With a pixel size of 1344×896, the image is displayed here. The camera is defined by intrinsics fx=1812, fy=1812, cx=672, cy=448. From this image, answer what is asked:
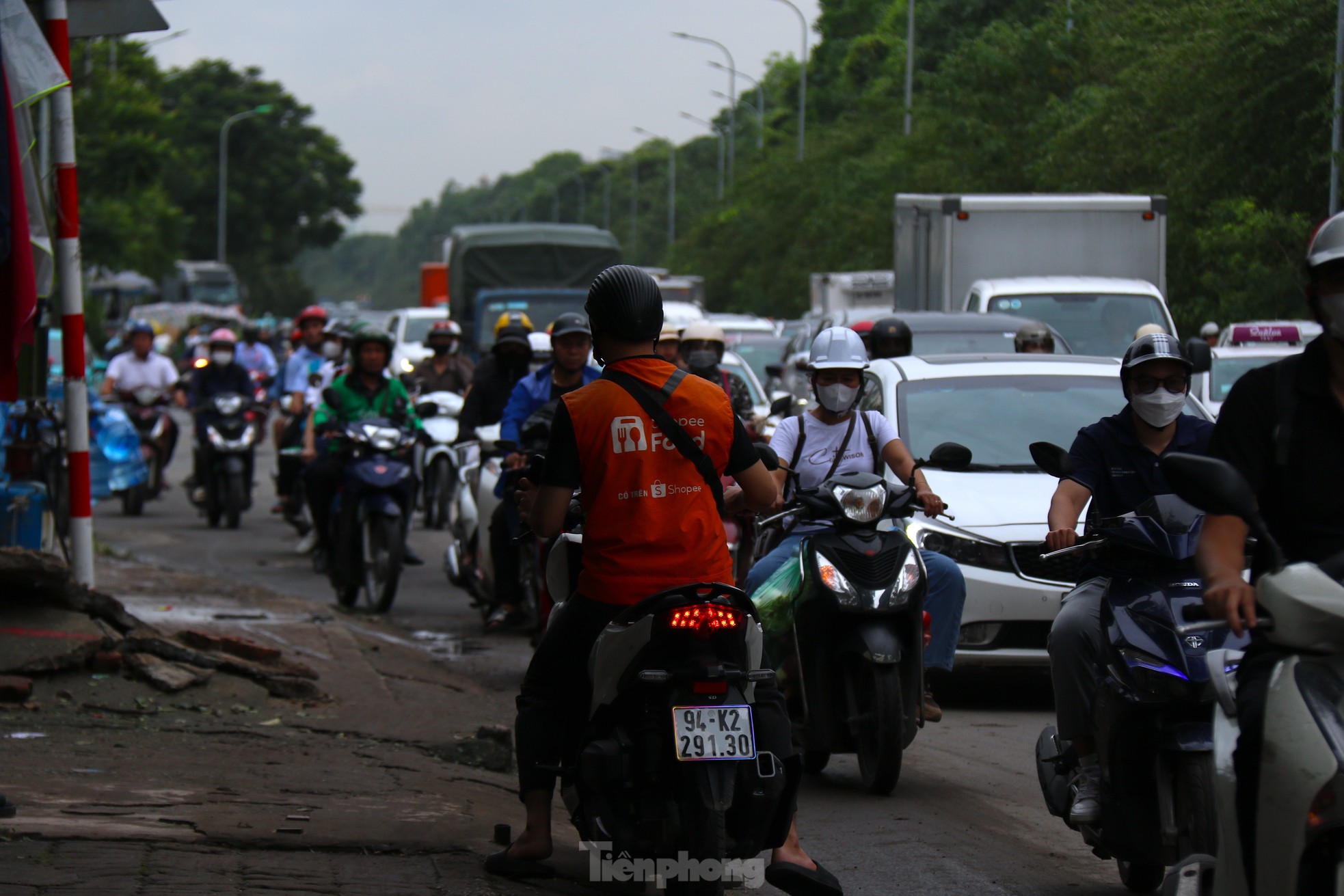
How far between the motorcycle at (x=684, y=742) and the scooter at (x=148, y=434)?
572 inches

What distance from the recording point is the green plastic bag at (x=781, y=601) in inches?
266

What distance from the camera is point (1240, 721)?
3.49m

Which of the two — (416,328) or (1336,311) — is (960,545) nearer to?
(1336,311)

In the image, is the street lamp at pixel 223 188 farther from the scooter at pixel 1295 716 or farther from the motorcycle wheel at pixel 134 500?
the scooter at pixel 1295 716

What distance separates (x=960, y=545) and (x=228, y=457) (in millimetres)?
10586

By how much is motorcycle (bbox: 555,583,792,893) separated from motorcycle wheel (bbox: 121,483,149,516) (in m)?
15.3

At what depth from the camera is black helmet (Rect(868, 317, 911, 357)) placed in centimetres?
1120

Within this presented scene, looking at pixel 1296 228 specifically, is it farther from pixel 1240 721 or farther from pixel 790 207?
pixel 790 207

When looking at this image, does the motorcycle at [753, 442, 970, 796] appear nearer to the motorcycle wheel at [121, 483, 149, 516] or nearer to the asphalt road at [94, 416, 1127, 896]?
the asphalt road at [94, 416, 1127, 896]

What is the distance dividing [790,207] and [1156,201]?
36.0 m

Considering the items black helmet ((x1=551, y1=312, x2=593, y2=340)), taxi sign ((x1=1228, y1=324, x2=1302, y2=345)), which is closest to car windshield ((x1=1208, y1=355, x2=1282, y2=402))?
taxi sign ((x1=1228, y1=324, x2=1302, y2=345))

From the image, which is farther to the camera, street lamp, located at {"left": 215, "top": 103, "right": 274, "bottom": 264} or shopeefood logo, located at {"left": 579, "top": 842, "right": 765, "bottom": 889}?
street lamp, located at {"left": 215, "top": 103, "right": 274, "bottom": 264}

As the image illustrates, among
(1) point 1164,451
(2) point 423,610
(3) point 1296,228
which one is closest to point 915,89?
(3) point 1296,228

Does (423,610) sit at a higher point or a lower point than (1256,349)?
lower
